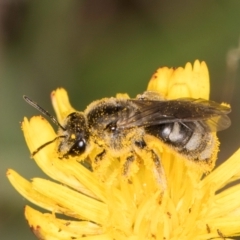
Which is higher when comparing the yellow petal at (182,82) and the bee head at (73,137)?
the yellow petal at (182,82)

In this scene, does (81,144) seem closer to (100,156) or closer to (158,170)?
(100,156)

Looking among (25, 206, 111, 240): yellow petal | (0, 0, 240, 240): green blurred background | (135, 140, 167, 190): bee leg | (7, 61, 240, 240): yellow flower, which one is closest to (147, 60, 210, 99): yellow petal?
(7, 61, 240, 240): yellow flower

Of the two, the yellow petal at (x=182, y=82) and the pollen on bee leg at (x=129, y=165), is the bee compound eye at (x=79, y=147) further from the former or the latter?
the yellow petal at (x=182, y=82)

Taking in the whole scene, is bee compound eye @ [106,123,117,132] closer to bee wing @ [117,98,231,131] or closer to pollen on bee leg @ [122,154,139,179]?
bee wing @ [117,98,231,131]

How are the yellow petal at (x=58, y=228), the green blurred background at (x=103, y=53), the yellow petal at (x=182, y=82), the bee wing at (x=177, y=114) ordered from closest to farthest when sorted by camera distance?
the bee wing at (x=177, y=114) < the yellow petal at (x=58, y=228) < the yellow petal at (x=182, y=82) < the green blurred background at (x=103, y=53)

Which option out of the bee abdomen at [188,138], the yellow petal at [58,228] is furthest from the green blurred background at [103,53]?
the bee abdomen at [188,138]

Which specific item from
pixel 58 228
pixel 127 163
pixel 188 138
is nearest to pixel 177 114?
pixel 188 138
